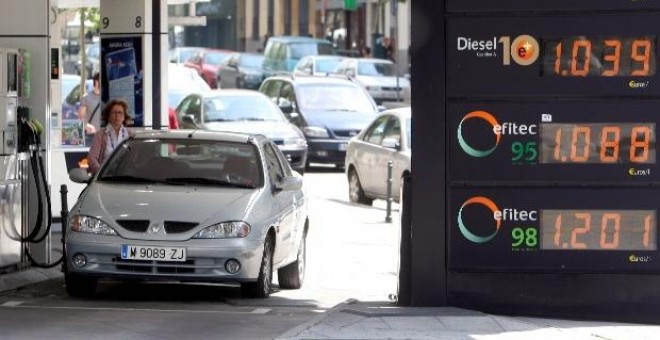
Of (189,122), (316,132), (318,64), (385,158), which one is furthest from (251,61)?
(385,158)

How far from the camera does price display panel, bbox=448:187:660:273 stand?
12195 mm

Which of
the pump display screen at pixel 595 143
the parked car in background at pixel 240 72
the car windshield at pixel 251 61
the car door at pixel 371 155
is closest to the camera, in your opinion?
the pump display screen at pixel 595 143

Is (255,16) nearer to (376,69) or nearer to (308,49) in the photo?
(308,49)

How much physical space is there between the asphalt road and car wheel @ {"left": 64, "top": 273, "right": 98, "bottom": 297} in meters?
0.07

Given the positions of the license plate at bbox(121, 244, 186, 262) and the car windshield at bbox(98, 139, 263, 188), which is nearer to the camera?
the license plate at bbox(121, 244, 186, 262)

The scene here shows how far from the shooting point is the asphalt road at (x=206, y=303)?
1190 centimetres

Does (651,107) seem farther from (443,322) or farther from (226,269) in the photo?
(226,269)

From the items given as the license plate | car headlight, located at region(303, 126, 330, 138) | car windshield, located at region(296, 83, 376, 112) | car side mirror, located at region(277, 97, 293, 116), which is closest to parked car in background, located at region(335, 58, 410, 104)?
car windshield, located at region(296, 83, 376, 112)

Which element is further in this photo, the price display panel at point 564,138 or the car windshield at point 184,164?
the car windshield at point 184,164

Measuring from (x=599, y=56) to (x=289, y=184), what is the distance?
3807 mm

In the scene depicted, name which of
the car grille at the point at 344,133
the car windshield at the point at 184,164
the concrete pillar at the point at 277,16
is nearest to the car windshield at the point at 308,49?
the concrete pillar at the point at 277,16

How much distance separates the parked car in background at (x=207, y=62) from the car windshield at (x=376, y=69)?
6898 mm

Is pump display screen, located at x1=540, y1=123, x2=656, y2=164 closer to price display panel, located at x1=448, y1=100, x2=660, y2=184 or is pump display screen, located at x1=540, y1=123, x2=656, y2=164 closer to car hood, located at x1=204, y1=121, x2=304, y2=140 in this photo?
price display panel, located at x1=448, y1=100, x2=660, y2=184

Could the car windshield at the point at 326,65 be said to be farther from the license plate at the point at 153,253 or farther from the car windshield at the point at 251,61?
the license plate at the point at 153,253
